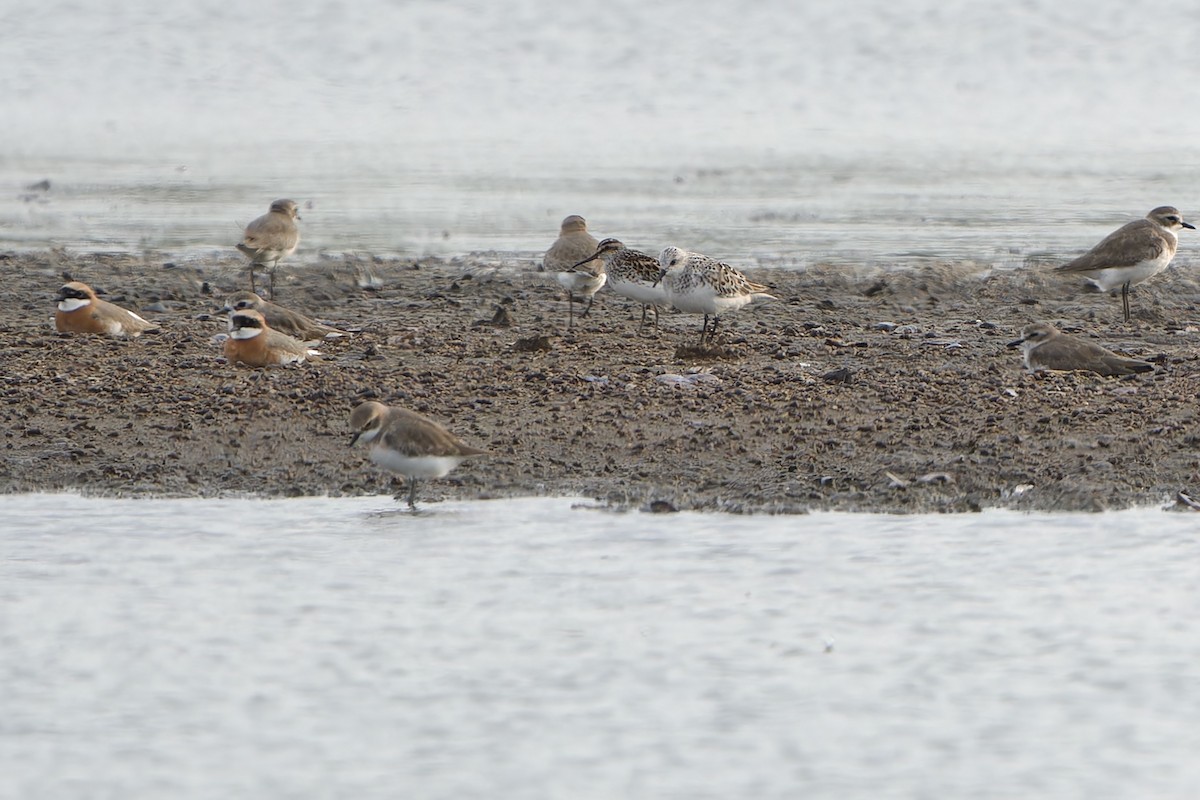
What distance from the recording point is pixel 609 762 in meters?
6.05

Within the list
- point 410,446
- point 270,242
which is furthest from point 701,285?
point 410,446

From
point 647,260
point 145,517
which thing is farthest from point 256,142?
point 145,517

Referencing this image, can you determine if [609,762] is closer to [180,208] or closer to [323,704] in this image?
[323,704]

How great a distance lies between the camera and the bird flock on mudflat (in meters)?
9.41

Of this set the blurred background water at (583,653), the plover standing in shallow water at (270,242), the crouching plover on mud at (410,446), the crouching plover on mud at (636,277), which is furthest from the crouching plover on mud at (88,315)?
the crouching plover on mud at (410,446)

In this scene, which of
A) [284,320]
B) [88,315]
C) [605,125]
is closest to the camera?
[284,320]

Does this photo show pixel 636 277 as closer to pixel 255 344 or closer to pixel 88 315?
pixel 255 344

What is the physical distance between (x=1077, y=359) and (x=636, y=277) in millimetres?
4071

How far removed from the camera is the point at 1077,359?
12.0 m

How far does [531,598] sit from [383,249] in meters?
11.2

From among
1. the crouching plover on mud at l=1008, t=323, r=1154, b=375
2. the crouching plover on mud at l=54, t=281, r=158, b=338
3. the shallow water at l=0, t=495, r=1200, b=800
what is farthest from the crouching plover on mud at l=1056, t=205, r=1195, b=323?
the crouching plover on mud at l=54, t=281, r=158, b=338

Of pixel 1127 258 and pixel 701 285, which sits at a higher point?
pixel 1127 258

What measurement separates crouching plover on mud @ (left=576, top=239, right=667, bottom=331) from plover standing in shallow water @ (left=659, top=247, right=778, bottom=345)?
262 mm

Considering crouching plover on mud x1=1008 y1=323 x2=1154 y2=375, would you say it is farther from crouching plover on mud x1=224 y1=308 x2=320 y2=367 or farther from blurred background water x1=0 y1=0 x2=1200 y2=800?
crouching plover on mud x1=224 y1=308 x2=320 y2=367
